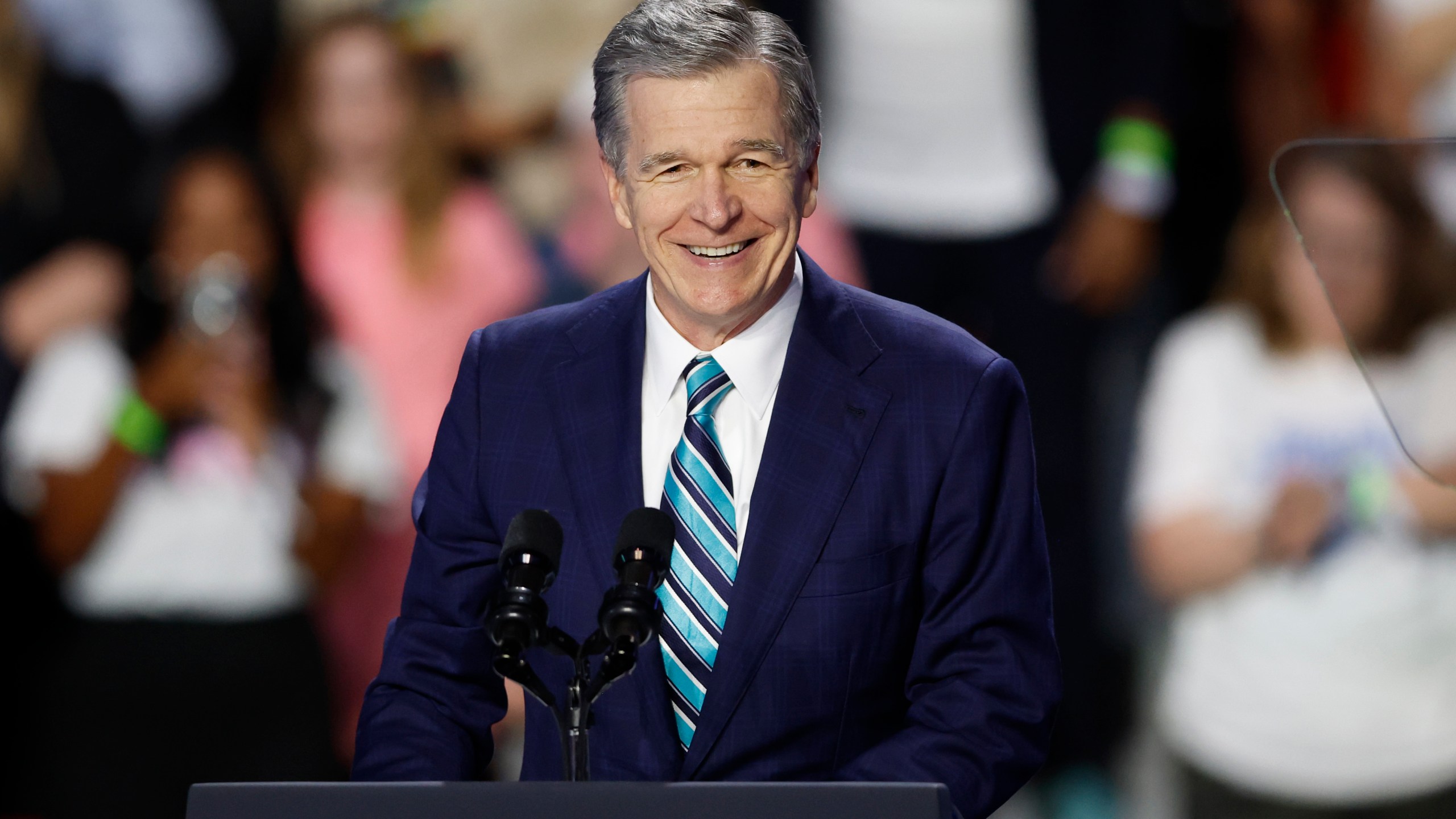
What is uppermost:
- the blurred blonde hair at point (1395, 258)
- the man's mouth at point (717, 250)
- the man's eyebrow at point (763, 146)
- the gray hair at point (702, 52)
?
the gray hair at point (702, 52)

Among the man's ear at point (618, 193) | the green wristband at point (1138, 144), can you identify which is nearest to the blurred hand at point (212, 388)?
the green wristband at point (1138, 144)

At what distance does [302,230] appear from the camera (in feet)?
13.0

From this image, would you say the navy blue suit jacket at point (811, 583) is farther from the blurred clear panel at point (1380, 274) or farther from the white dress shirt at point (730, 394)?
the blurred clear panel at point (1380, 274)

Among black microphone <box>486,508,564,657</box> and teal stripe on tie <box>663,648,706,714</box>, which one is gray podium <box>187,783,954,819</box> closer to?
black microphone <box>486,508,564,657</box>

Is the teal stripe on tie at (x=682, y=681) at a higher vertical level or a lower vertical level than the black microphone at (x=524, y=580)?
lower

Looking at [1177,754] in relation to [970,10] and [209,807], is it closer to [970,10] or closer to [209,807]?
[970,10]

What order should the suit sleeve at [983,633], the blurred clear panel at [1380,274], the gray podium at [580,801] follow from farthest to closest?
the blurred clear panel at [1380,274]
the suit sleeve at [983,633]
the gray podium at [580,801]

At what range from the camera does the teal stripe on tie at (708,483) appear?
5.04 feet

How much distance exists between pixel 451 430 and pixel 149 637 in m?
2.56

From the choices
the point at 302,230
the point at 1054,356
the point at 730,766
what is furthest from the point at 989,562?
the point at 302,230

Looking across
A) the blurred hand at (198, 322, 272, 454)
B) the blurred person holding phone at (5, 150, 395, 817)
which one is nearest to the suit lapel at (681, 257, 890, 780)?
the blurred person holding phone at (5, 150, 395, 817)

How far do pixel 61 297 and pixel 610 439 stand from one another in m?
2.91

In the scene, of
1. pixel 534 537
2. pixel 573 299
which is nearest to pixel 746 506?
pixel 534 537

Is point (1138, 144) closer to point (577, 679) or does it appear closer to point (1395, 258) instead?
point (1395, 258)
